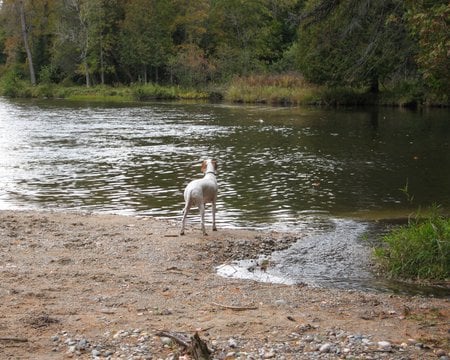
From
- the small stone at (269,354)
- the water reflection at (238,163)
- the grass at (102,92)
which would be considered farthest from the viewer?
the grass at (102,92)

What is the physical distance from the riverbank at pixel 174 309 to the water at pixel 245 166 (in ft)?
9.93

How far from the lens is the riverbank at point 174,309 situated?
19.7 ft

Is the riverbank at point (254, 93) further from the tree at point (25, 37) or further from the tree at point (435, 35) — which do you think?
the tree at point (435, 35)

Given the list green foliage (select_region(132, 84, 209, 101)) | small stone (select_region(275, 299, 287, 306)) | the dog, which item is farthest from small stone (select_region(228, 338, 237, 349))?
green foliage (select_region(132, 84, 209, 101))

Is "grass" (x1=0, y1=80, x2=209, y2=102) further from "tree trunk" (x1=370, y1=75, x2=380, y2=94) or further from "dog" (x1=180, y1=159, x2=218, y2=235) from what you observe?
"dog" (x1=180, y1=159, x2=218, y2=235)

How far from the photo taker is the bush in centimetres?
913

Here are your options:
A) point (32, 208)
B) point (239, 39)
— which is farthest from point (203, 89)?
point (32, 208)

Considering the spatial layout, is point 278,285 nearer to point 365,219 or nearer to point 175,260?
point 175,260

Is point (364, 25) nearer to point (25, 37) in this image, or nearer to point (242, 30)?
point (242, 30)

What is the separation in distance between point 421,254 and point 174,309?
415 cm

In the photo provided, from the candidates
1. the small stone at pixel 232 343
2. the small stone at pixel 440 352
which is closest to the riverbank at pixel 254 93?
the small stone at pixel 440 352

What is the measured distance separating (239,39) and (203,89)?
12.7 metres

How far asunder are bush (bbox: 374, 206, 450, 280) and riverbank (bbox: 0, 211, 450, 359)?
0.97 meters

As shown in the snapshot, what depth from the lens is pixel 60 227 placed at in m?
12.0
